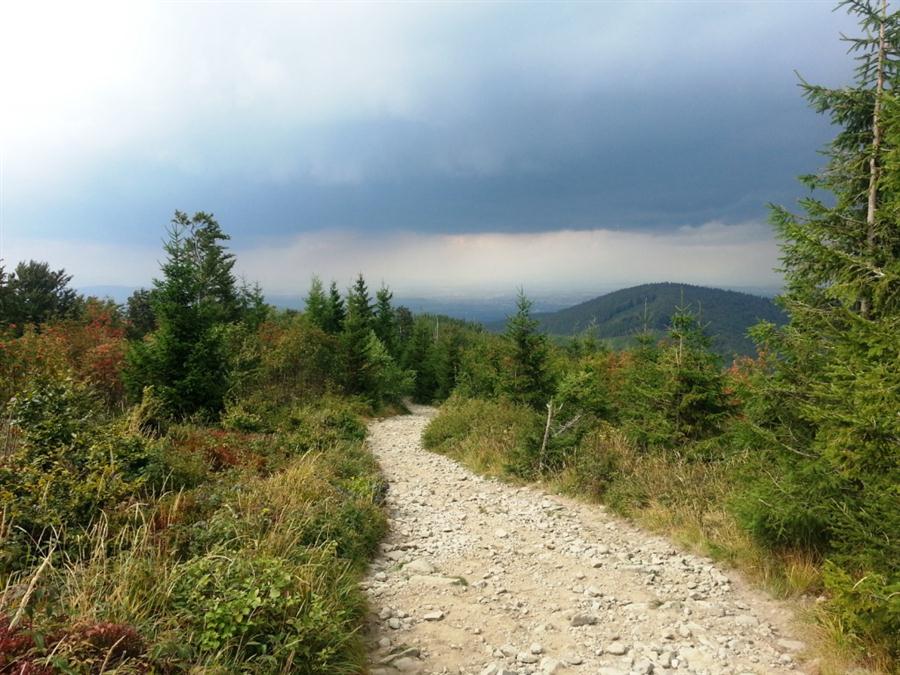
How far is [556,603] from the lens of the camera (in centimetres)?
496

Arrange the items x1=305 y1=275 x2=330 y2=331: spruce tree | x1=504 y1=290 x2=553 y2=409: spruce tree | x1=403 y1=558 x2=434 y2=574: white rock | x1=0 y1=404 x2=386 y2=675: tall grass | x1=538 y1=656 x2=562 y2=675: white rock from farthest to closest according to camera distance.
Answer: x1=305 y1=275 x2=330 y2=331: spruce tree, x1=504 y1=290 x2=553 y2=409: spruce tree, x1=403 y1=558 x2=434 y2=574: white rock, x1=538 y1=656 x2=562 y2=675: white rock, x1=0 y1=404 x2=386 y2=675: tall grass

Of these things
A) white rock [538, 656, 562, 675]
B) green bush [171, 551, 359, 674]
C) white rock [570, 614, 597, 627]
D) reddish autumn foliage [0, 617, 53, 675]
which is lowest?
white rock [570, 614, 597, 627]

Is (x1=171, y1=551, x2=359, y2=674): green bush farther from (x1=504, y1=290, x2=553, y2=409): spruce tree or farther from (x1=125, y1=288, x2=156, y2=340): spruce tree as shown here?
(x1=125, y1=288, x2=156, y2=340): spruce tree

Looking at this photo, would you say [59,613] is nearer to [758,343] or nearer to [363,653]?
[363,653]

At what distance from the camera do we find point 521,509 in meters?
8.16

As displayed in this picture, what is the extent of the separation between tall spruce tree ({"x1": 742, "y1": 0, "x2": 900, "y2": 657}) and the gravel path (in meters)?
0.93

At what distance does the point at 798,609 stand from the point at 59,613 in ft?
22.0

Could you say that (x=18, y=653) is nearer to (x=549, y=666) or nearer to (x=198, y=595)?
(x=198, y=595)

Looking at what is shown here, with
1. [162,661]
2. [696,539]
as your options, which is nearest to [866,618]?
[696,539]

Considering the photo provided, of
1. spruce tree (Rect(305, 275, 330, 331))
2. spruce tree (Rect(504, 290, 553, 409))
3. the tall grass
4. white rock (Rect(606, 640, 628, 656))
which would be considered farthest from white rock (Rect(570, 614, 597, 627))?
spruce tree (Rect(305, 275, 330, 331))

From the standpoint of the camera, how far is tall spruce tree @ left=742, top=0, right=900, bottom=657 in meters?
3.57

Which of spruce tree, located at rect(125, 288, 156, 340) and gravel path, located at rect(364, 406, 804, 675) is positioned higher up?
spruce tree, located at rect(125, 288, 156, 340)

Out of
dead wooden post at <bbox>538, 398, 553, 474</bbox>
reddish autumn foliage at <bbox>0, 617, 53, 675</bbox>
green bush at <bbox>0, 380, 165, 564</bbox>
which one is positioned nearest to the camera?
reddish autumn foliage at <bbox>0, 617, 53, 675</bbox>

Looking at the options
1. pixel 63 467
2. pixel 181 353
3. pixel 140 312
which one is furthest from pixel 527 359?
pixel 140 312
